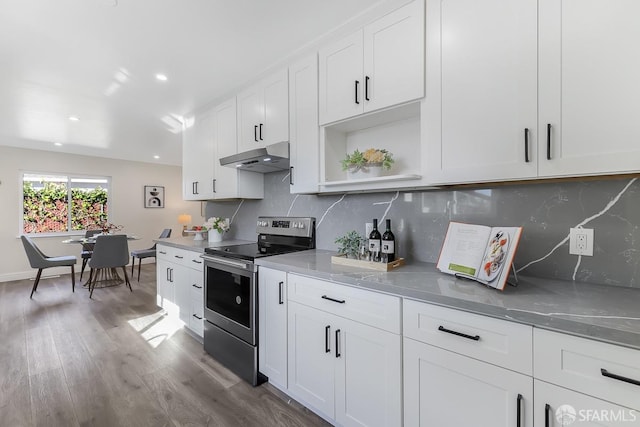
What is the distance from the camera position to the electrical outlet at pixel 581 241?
4.30ft

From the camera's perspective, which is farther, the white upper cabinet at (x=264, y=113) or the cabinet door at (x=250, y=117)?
the cabinet door at (x=250, y=117)

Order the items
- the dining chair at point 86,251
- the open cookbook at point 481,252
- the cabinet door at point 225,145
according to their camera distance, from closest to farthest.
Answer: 1. the open cookbook at point 481,252
2. the cabinet door at point 225,145
3. the dining chair at point 86,251

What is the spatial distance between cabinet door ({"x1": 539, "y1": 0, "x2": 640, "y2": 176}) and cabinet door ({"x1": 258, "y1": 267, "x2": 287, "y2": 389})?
1530 mm

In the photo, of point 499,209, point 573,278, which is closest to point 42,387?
point 499,209

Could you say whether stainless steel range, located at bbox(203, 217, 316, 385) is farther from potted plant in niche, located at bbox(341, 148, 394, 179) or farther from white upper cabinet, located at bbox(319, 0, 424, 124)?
white upper cabinet, located at bbox(319, 0, 424, 124)

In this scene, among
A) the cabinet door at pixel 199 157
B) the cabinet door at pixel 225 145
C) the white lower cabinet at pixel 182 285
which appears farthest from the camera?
the cabinet door at pixel 199 157

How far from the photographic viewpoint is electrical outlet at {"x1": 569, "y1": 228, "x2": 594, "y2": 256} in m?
1.31

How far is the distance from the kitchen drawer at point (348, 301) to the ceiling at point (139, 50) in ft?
5.47

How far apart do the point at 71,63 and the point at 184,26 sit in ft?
3.91

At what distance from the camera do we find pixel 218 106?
9.89 ft

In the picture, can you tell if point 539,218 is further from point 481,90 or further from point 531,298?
point 481,90

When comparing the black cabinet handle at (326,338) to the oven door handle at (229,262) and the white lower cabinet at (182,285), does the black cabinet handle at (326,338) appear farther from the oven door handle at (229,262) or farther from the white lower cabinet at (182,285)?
the white lower cabinet at (182,285)

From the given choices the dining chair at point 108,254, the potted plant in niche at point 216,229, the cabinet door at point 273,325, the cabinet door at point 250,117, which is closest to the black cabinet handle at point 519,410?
the cabinet door at point 273,325

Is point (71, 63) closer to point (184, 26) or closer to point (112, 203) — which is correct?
point (184, 26)
